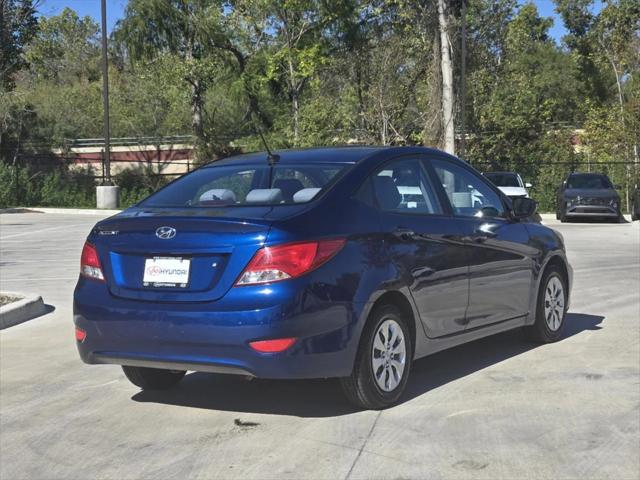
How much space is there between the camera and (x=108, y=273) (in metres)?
5.82

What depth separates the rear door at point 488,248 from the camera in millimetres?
6938

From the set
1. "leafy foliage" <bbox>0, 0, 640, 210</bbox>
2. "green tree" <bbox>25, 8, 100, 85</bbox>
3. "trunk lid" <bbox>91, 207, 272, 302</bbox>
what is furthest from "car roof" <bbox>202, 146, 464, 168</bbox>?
"green tree" <bbox>25, 8, 100, 85</bbox>

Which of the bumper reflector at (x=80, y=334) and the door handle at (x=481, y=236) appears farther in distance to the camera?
the door handle at (x=481, y=236)

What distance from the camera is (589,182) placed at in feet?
94.8

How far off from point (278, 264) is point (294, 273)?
0.11m

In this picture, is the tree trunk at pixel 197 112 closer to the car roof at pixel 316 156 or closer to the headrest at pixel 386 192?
the car roof at pixel 316 156

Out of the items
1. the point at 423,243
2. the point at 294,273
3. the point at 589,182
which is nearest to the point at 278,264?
the point at 294,273

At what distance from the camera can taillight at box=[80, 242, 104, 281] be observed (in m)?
5.90

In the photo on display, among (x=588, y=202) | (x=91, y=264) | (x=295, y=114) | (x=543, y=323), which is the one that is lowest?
(x=543, y=323)

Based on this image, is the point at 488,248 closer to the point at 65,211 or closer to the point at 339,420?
the point at 339,420

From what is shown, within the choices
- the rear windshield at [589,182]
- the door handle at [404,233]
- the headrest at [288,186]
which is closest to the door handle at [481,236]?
the door handle at [404,233]

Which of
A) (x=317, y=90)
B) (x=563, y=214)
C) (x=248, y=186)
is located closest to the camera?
(x=248, y=186)

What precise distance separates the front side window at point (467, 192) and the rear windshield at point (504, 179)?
61.4ft

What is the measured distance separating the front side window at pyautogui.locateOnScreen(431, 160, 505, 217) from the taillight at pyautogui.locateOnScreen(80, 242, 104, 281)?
2.54 metres
